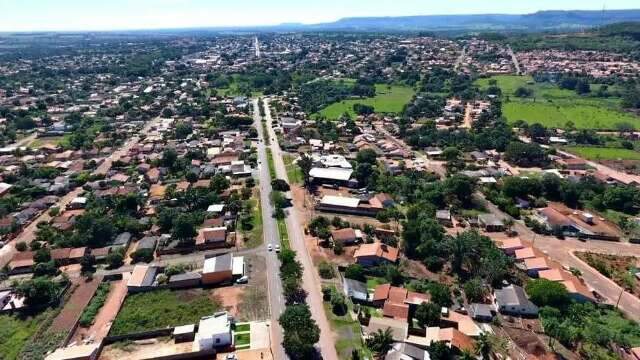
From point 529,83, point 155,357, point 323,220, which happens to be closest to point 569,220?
point 323,220

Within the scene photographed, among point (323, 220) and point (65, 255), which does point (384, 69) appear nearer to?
point (323, 220)

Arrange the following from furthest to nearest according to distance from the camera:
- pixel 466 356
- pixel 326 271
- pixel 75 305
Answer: pixel 326 271, pixel 75 305, pixel 466 356

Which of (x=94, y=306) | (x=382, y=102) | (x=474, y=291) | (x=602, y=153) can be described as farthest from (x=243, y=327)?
(x=382, y=102)

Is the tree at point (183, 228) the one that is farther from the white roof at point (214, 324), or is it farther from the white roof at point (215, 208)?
the white roof at point (214, 324)

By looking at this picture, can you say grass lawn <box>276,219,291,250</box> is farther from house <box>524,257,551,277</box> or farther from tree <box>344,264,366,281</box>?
house <box>524,257,551,277</box>

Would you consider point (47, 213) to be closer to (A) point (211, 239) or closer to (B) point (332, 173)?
(A) point (211, 239)
